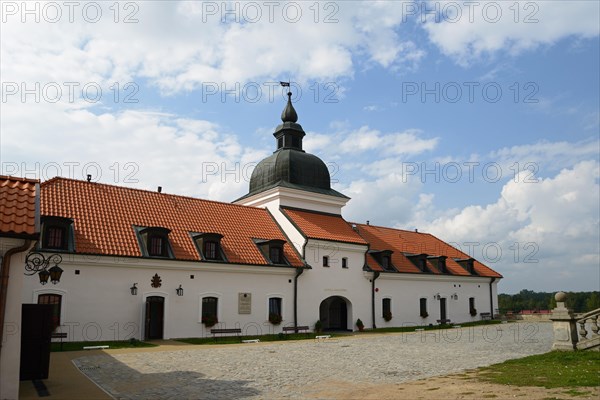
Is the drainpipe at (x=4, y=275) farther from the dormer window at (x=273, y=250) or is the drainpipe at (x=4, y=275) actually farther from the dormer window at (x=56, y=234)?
the dormer window at (x=273, y=250)

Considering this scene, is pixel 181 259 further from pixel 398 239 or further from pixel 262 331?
pixel 398 239

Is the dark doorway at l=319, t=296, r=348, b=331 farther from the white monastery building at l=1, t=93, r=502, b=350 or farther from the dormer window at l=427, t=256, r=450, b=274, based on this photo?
the dormer window at l=427, t=256, r=450, b=274

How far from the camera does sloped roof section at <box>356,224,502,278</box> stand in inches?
1334

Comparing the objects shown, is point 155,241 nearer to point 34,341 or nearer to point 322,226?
point 322,226

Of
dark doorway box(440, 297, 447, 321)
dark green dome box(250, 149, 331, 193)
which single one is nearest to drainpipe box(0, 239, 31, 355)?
dark green dome box(250, 149, 331, 193)

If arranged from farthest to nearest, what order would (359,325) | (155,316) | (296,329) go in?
1. (359,325)
2. (296,329)
3. (155,316)

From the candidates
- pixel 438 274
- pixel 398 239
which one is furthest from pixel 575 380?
pixel 398 239

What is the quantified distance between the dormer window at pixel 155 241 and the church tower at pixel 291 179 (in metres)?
8.52

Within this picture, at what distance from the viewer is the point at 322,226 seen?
2978 centimetres

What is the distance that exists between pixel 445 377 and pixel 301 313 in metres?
15.2

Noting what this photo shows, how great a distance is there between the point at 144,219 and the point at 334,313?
12.8 metres

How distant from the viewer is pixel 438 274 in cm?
3503

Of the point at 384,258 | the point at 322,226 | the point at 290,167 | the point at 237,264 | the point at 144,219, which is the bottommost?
the point at 237,264

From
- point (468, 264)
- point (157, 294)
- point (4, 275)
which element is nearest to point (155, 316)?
point (157, 294)
